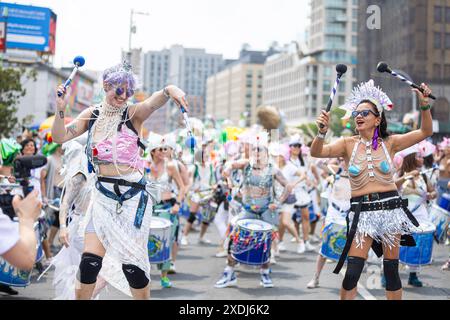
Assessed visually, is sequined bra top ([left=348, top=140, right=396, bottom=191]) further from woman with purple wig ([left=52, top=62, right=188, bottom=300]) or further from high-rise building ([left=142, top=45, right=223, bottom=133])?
high-rise building ([left=142, top=45, right=223, bottom=133])

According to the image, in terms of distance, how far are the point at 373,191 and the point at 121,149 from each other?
2.01 metres

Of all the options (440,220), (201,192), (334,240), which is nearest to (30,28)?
(201,192)

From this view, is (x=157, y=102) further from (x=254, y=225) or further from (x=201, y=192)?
(x=201, y=192)

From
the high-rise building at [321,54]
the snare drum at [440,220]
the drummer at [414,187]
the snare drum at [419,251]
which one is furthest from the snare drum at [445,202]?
the high-rise building at [321,54]

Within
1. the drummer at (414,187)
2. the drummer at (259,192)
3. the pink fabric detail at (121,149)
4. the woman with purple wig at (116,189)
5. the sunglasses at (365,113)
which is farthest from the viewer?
the drummer at (414,187)

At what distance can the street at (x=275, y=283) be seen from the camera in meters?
8.89

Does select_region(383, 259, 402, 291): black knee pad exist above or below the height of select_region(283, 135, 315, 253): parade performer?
below

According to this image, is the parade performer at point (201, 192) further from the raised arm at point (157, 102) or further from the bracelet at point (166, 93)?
the bracelet at point (166, 93)

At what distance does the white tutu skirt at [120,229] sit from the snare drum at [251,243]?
3.47 meters

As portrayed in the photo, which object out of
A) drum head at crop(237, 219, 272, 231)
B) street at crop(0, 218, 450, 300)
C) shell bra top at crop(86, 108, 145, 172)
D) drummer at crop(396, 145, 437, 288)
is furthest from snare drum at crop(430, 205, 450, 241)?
shell bra top at crop(86, 108, 145, 172)

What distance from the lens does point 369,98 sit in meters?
6.70

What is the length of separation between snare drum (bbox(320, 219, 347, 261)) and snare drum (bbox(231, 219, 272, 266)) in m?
0.66

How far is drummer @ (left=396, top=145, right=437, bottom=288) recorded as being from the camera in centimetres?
988

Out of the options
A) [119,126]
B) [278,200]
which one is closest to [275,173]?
[278,200]
